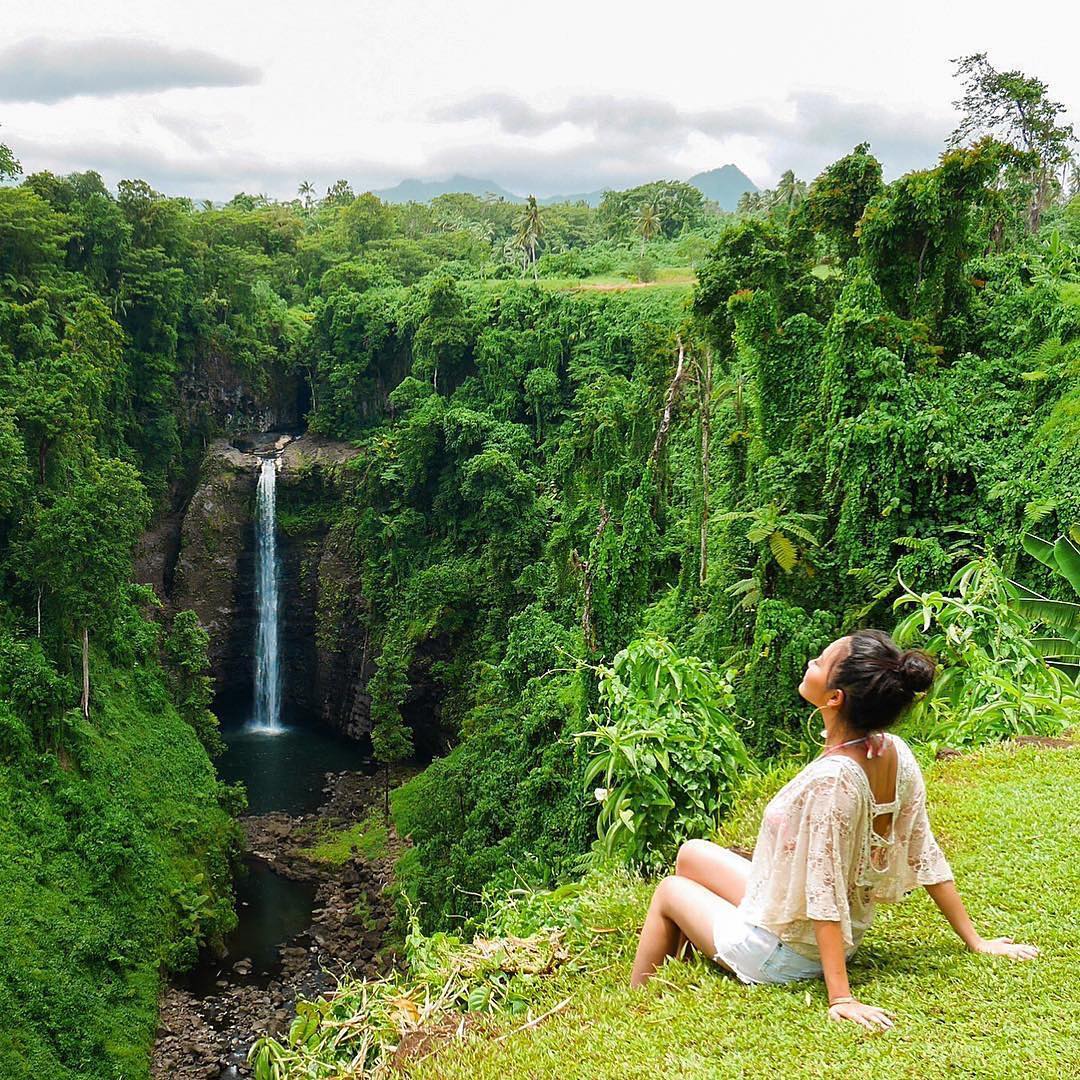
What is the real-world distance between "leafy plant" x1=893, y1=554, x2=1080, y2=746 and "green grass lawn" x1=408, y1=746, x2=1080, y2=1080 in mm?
821

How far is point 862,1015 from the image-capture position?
2104 mm

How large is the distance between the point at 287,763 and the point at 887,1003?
18.2 metres

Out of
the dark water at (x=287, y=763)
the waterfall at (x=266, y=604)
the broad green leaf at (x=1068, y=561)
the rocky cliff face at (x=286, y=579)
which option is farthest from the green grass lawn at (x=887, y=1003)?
the waterfall at (x=266, y=604)

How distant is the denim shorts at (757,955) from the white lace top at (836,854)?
0.10 feet

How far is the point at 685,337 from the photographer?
38.3ft

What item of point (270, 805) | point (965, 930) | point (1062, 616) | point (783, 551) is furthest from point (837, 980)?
point (270, 805)

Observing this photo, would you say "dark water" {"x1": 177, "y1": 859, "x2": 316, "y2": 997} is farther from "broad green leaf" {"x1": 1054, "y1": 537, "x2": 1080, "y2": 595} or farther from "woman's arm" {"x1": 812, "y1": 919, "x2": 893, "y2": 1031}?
"woman's arm" {"x1": 812, "y1": 919, "x2": 893, "y2": 1031}

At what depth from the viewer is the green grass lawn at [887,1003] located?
2.04 m

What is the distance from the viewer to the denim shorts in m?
2.30

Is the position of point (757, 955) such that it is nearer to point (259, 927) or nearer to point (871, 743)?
point (871, 743)

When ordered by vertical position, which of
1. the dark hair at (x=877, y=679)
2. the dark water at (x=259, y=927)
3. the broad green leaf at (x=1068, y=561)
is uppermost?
the dark hair at (x=877, y=679)

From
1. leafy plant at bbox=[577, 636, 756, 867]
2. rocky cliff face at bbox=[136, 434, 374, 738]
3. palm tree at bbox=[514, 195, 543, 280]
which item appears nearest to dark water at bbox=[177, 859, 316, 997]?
rocky cliff face at bbox=[136, 434, 374, 738]

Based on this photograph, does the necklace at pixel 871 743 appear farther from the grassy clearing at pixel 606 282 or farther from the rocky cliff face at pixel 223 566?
the rocky cliff face at pixel 223 566

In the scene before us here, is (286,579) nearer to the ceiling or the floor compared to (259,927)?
nearer to the ceiling
